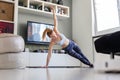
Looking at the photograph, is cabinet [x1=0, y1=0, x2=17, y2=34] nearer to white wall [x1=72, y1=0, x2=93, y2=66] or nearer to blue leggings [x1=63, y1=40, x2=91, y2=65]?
blue leggings [x1=63, y1=40, x2=91, y2=65]

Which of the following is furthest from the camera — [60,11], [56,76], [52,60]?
[60,11]

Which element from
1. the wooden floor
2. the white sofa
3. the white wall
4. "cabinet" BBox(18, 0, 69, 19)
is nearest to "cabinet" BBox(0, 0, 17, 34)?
"cabinet" BBox(18, 0, 69, 19)

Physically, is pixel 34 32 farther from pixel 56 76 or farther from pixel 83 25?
pixel 56 76

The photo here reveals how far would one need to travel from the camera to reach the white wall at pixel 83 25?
14.6 feet

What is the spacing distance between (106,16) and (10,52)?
11.0 ft

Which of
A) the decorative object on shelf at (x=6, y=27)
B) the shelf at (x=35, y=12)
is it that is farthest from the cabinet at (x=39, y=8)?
the decorative object on shelf at (x=6, y=27)

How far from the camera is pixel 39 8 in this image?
14.2 feet

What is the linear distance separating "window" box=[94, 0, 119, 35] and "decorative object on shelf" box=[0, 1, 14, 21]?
192 centimetres

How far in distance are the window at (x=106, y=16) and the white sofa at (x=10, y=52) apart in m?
3.07

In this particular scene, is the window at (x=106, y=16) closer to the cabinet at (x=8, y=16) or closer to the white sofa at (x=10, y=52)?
the cabinet at (x=8, y=16)

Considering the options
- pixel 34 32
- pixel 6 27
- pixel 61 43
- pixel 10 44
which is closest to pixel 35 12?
pixel 34 32

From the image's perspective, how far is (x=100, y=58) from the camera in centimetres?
407

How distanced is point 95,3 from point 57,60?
163cm

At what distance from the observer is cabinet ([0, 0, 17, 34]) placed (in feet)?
12.1
